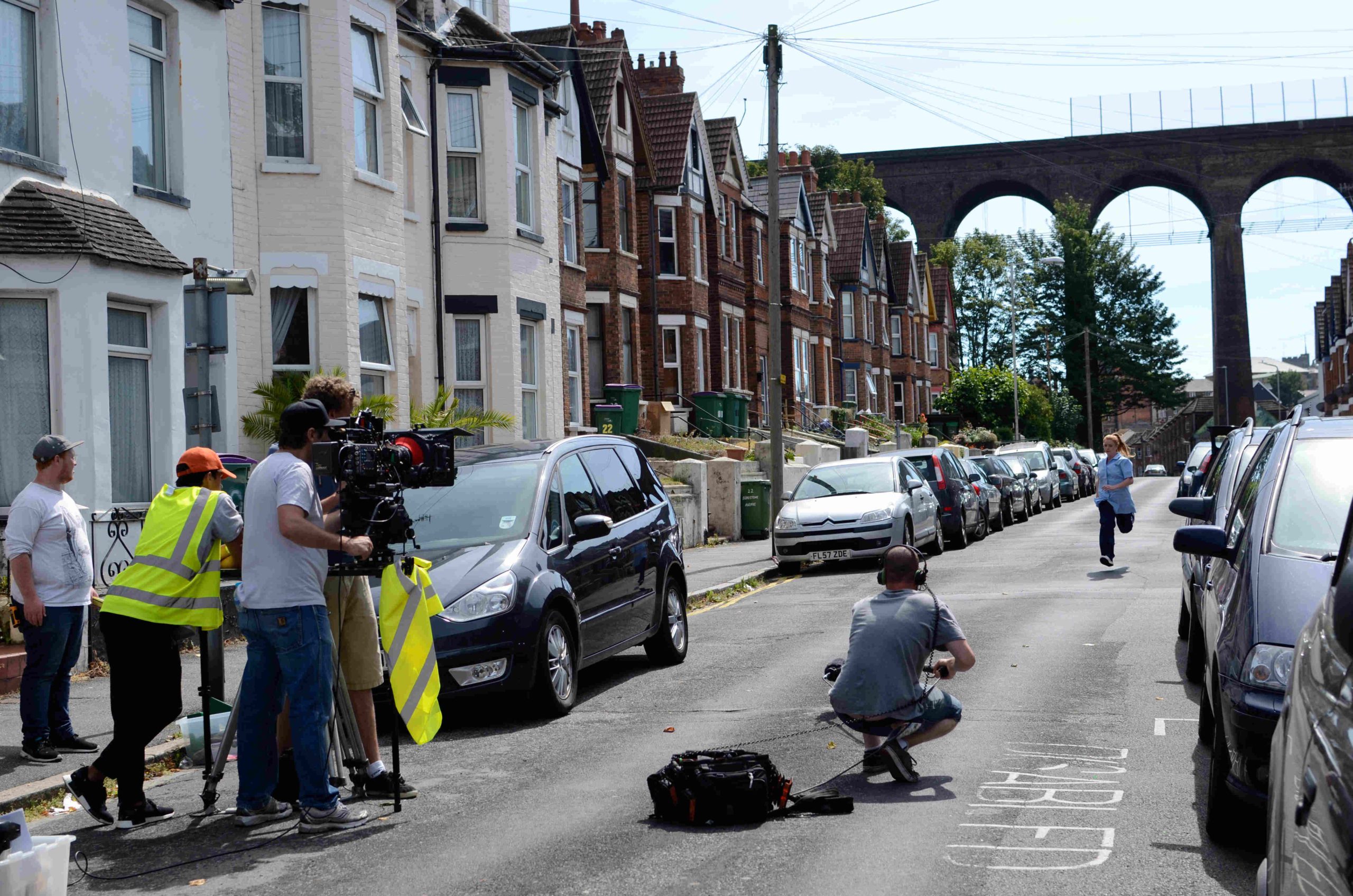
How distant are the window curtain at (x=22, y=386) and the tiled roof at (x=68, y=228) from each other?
0.55m

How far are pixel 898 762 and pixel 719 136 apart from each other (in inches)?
1508

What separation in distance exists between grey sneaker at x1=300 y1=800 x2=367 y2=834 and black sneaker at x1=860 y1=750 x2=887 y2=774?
252 cm

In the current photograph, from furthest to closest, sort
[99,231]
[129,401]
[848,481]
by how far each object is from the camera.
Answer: [848,481]
[129,401]
[99,231]

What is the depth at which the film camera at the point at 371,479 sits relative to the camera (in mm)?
6699

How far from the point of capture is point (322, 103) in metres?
18.2

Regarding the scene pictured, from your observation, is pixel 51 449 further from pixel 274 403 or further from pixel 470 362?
pixel 470 362

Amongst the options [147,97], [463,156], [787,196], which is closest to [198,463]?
[147,97]

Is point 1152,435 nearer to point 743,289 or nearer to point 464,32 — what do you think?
point 743,289

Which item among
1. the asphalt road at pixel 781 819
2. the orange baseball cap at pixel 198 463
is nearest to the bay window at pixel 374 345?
the asphalt road at pixel 781 819

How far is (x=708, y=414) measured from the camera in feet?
129

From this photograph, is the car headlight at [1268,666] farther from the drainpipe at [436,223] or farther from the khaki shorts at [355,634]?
the drainpipe at [436,223]

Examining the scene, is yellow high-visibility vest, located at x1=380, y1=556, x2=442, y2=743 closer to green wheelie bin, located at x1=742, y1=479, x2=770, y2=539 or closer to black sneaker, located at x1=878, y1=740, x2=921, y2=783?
black sneaker, located at x1=878, y1=740, x2=921, y2=783

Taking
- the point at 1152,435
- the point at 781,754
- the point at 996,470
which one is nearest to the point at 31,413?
the point at 781,754

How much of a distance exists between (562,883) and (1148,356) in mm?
89557
